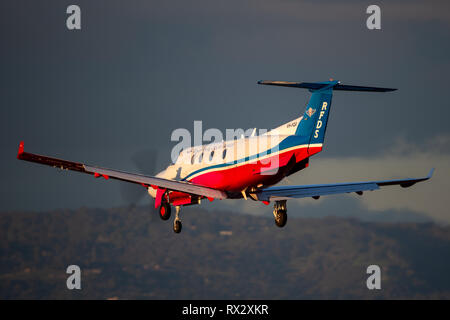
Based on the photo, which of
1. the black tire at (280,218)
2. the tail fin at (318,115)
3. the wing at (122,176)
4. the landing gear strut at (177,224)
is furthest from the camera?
the landing gear strut at (177,224)

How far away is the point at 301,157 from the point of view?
40125 mm

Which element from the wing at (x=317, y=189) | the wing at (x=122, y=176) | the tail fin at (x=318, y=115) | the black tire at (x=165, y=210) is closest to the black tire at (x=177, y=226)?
the black tire at (x=165, y=210)

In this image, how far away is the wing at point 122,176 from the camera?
38.8 m

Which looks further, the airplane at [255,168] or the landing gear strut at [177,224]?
the landing gear strut at [177,224]

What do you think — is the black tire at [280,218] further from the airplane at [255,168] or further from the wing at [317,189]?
the wing at [317,189]

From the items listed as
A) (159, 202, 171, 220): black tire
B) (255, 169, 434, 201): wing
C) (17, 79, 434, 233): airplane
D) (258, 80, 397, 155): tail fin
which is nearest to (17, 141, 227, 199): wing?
(17, 79, 434, 233): airplane

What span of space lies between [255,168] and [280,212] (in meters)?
4.24

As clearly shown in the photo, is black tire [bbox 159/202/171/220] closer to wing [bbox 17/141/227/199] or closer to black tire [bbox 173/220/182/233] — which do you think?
black tire [bbox 173/220/182/233]

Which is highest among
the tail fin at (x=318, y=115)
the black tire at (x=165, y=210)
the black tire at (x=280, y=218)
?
the tail fin at (x=318, y=115)

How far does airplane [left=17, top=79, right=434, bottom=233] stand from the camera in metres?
40.0

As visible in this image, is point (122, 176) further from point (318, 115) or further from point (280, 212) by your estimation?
point (318, 115)
